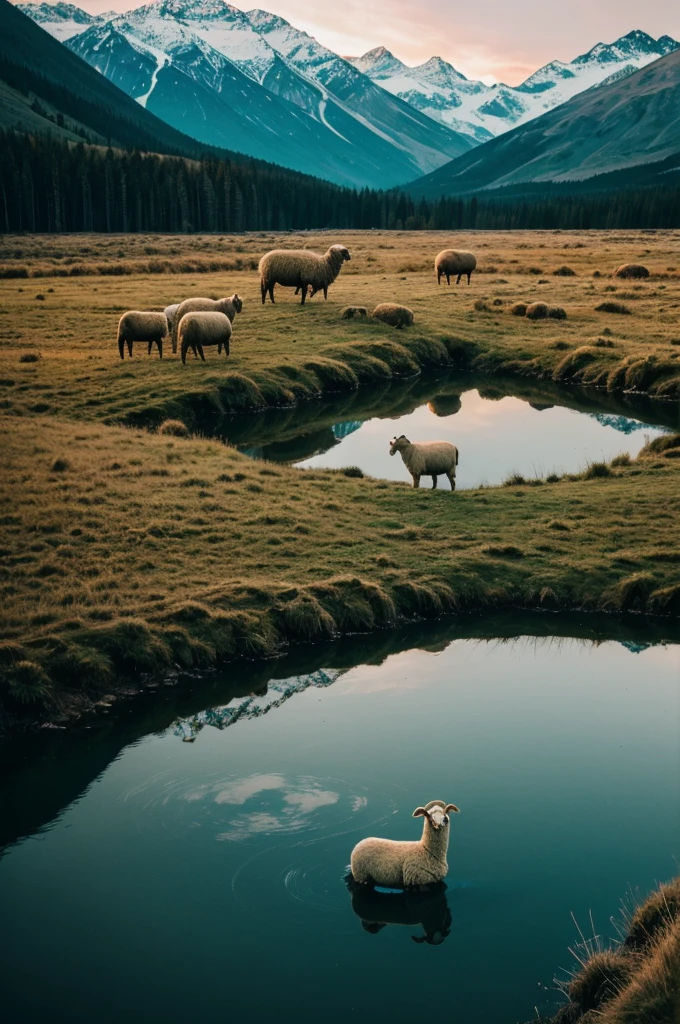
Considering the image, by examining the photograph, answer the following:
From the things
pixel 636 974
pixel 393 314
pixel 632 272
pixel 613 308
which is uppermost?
pixel 632 272

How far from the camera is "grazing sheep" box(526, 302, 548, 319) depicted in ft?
172

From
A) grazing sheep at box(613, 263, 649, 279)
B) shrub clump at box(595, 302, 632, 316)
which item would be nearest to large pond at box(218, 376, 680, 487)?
shrub clump at box(595, 302, 632, 316)

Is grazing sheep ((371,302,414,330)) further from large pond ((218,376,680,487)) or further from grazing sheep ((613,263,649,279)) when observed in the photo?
grazing sheep ((613,263,649,279))

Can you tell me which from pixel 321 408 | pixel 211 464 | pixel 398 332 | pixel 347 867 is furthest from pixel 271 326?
pixel 347 867

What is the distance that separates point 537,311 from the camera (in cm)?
5253

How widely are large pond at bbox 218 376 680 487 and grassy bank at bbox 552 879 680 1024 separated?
1870cm

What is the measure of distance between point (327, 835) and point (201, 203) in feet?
463

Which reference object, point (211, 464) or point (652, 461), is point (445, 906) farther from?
point (652, 461)

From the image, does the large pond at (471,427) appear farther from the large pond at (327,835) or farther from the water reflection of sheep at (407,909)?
the water reflection of sheep at (407,909)

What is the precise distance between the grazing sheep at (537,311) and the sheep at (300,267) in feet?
35.5

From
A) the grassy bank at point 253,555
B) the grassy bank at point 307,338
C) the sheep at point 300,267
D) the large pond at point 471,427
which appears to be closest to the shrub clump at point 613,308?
the grassy bank at point 307,338

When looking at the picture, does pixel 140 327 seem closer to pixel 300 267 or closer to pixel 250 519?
pixel 300 267

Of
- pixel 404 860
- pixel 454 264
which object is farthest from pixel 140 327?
pixel 454 264

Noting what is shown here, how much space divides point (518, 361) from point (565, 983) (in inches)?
1484
